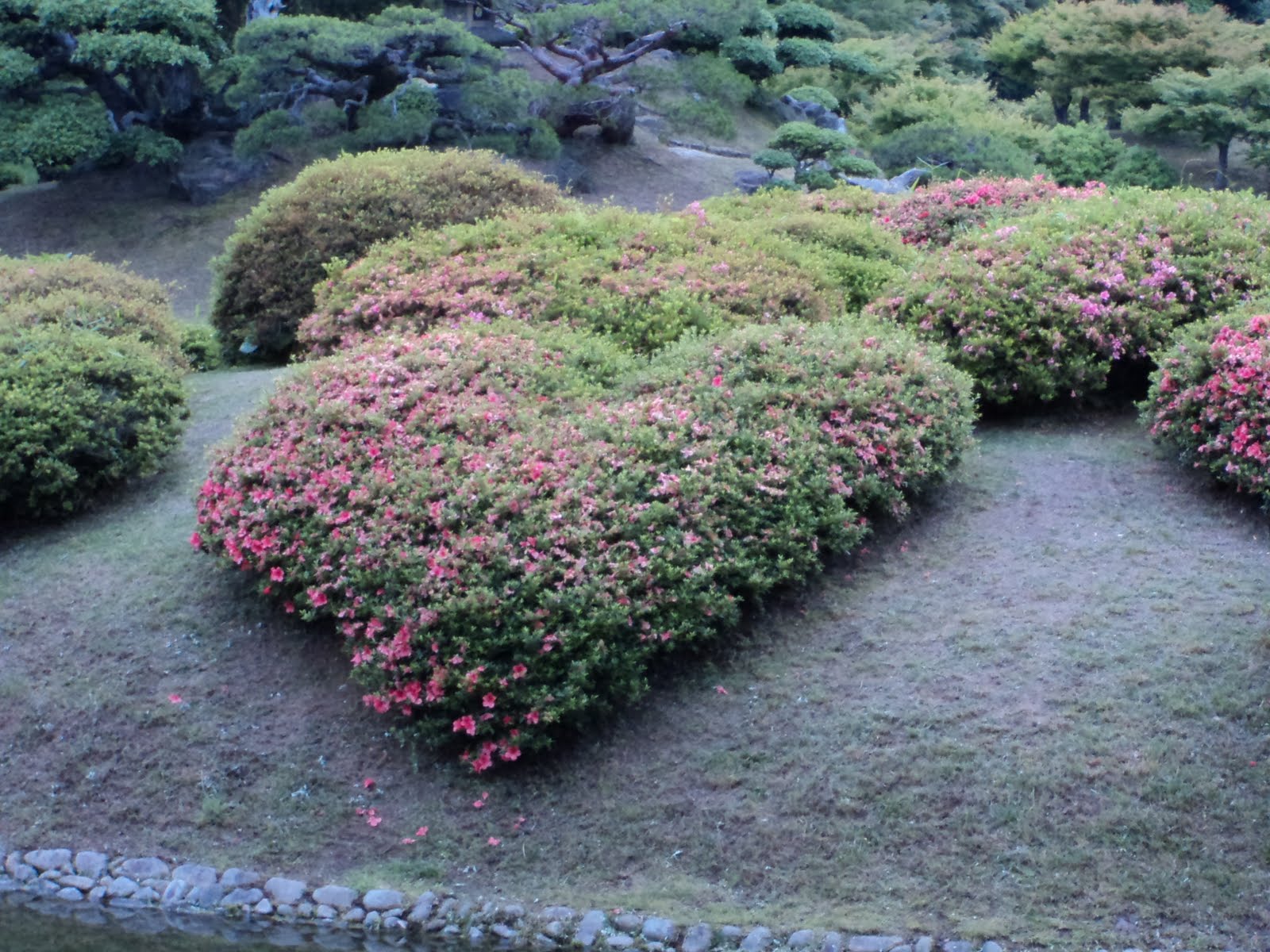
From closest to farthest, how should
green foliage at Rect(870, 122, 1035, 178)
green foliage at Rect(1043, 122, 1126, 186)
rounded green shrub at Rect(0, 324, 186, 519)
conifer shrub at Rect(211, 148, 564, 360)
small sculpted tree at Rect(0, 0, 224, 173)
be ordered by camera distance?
rounded green shrub at Rect(0, 324, 186, 519), conifer shrub at Rect(211, 148, 564, 360), small sculpted tree at Rect(0, 0, 224, 173), green foliage at Rect(870, 122, 1035, 178), green foliage at Rect(1043, 122, 1126, 186)

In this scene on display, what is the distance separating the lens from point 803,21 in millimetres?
24328

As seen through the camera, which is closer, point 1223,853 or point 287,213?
point 1223,853

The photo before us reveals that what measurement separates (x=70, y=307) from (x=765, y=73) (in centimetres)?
1738

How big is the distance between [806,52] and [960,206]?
1463 centimetres

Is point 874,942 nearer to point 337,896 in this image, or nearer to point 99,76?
point 337,896

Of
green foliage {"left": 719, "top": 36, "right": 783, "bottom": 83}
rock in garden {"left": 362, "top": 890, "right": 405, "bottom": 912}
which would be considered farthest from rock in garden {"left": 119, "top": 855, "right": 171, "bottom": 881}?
green foliage {"left": 719, "top": 36, "right": 783, "bottom": 83}

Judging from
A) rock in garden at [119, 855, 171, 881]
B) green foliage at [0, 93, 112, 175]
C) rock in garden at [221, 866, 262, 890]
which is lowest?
rock in garden at [119, 855, 171, 881]

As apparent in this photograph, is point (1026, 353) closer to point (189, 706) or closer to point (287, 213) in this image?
point (189, 706)

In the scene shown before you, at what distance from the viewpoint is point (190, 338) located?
10.1m

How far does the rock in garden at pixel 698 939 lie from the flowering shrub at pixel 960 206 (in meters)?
6.60

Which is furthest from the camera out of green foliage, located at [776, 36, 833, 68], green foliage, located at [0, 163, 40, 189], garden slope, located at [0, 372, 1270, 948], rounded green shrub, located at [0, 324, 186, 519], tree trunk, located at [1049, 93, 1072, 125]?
green foliage, located at [776, 36, 833, 68]

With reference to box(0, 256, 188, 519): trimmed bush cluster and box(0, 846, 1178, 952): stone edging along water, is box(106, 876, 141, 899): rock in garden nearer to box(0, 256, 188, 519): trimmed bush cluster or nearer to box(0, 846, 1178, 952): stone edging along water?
box(0, 846, 1178, 952): stone edging along water

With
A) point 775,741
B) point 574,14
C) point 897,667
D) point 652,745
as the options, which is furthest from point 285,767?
point 574,14

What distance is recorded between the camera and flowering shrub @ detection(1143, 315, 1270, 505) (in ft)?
20.1
